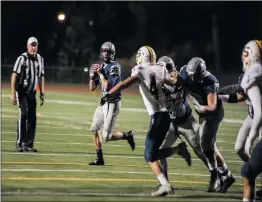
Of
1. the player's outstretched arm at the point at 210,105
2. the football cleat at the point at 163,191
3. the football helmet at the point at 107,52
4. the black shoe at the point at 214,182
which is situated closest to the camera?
the football cleat at the point at 163,191

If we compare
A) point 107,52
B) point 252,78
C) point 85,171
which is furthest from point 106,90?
point 252,78

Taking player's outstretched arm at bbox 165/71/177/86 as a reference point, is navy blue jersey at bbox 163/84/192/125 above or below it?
below

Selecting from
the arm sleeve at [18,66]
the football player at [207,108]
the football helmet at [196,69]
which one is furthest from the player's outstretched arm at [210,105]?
the arm sleeve at [18,66]

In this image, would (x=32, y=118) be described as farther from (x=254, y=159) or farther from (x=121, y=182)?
(x=254, y=159)

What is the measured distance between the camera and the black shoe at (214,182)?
30.9ft

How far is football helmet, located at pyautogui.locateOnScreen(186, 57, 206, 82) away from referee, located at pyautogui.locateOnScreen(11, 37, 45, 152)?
3.87 m

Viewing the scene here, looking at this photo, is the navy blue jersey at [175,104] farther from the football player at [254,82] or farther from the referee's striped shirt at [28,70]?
the referee's striped shirt at [28,70]

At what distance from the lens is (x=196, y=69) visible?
9.37 meters

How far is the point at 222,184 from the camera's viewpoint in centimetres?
945

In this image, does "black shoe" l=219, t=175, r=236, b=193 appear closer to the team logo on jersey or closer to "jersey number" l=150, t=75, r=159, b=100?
"jersey number" l=150, t=75, r=159, b=100

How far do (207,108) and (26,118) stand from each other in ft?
13.7

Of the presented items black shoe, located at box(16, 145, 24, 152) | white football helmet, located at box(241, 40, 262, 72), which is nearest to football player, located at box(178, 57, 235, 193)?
white football helmet, located at box(241, 40, 262, 72)

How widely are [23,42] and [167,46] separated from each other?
9.14 meters

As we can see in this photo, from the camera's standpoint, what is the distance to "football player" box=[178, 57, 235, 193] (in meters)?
9.38
